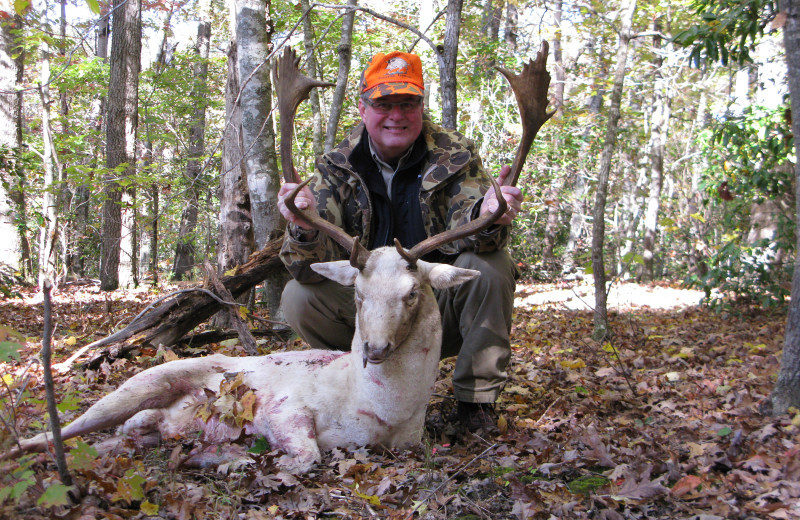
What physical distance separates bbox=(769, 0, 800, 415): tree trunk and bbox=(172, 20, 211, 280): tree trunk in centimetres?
1118

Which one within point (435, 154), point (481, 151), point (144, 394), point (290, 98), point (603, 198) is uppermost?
point (481, 151)

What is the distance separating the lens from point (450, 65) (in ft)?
21.2

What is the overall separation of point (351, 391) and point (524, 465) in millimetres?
1036

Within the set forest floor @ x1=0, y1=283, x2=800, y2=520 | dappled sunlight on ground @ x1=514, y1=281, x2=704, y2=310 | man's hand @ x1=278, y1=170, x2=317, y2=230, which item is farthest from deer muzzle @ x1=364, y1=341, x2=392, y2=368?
dappled sunlight on ground @ x1=514, y1=281, x2=704, y2=310

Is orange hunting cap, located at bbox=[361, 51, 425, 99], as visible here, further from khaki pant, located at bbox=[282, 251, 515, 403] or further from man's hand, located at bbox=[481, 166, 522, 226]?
khaki pant, located at bbox=[282, 251, 515, 403]

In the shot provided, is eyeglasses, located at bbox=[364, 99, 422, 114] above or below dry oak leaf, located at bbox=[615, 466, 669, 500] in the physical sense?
above

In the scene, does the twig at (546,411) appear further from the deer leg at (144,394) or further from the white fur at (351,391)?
the deer leg at (144,394)

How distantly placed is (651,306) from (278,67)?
7769 millimetres

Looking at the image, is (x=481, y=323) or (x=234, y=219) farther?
(x=234, y=219)

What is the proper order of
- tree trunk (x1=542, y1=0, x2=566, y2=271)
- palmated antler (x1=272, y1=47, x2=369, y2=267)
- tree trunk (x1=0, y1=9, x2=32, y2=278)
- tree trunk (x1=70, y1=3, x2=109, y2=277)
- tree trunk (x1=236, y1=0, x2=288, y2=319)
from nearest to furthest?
1. palmated antler (x1=272, y1=47, x2=369, y2=267)
2. tree trunk (x1=236, y1=0, x2=288, y2=319)
3. tree trunk (x1=0, y1=9, x2=32, y2=278)
4. tree trunk (x1=70, y1=3, x2=109, y2=277)
5. tree trunk (x1=542, y1=0, x2=566, y2=271)

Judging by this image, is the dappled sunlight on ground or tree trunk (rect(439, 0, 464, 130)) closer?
tree trunk (rect(439, 0, 464, 130))

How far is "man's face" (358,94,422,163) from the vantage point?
172 inches

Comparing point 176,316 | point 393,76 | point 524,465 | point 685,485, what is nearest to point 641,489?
point 685,485

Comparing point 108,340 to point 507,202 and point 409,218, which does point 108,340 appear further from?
point 507,202
